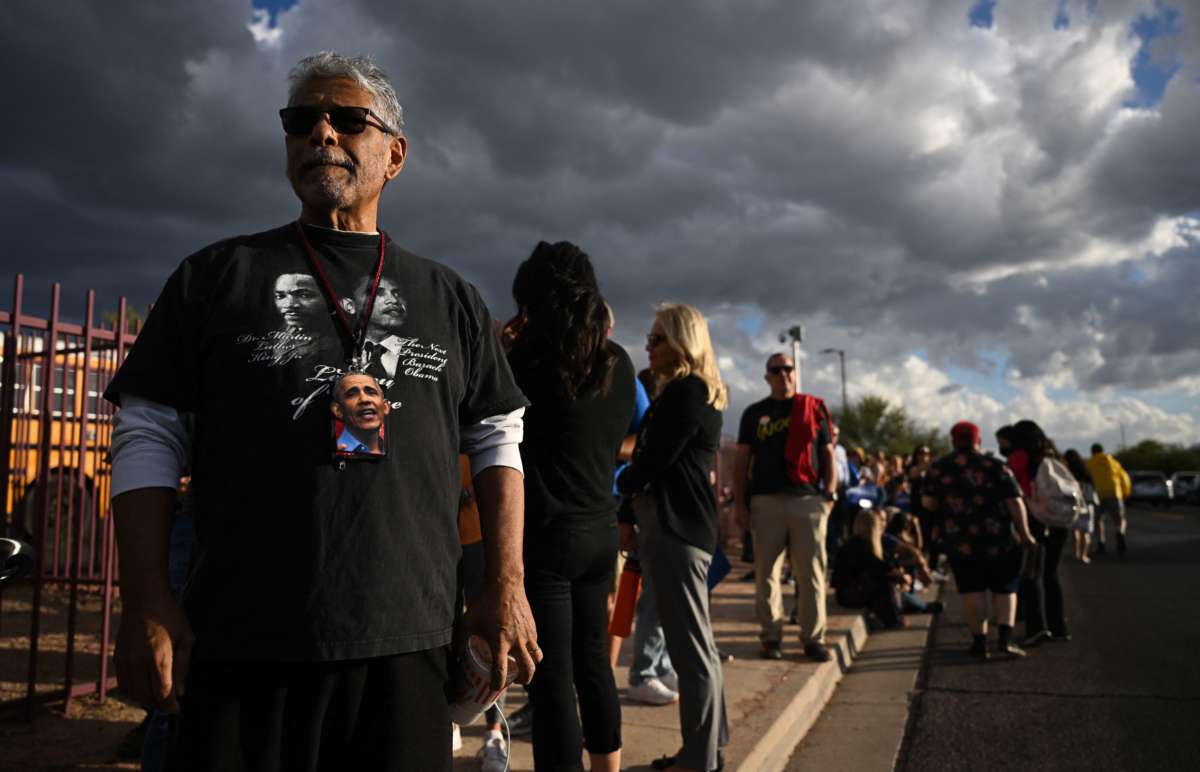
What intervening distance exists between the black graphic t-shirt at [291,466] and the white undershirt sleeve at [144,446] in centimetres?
3

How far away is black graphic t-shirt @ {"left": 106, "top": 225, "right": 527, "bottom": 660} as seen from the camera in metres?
1.70

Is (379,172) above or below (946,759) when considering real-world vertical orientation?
above

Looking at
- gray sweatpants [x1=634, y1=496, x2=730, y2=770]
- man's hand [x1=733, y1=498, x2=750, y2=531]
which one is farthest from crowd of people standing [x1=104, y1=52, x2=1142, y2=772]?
man's hand [x1=733, y1=498, x2=750, y2=531]

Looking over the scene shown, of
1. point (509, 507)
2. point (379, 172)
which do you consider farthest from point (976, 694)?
point (379, 172)

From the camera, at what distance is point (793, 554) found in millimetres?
6473

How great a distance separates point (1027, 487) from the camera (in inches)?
335

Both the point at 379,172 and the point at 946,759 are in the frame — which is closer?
the point at 379,172

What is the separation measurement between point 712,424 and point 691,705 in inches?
45.0

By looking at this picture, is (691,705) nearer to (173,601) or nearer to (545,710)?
(545,710)

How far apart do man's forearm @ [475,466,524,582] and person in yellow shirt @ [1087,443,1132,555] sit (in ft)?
56.0

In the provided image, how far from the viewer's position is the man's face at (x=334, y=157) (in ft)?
6.44

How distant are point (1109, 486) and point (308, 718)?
18.3 meters

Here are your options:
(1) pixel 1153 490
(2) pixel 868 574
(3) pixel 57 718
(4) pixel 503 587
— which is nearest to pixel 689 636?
(4) pixel 503 587

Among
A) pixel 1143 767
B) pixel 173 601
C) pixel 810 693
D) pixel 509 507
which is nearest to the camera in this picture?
pixel 173 601
